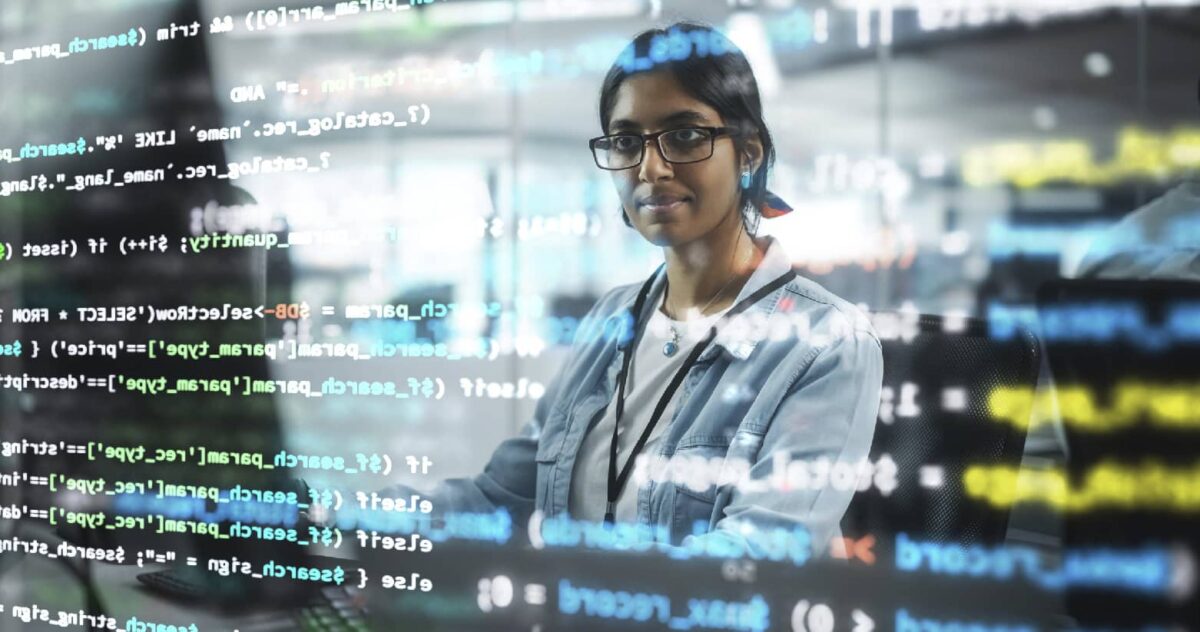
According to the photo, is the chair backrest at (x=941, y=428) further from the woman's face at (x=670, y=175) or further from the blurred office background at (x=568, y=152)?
the woman's face at (x=670, y=175)

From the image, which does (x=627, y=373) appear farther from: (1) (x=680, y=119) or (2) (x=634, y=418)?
(1) (x=680, y=119)

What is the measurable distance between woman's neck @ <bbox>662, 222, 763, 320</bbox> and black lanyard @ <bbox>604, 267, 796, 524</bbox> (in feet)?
0.05

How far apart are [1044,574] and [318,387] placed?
0.71 m

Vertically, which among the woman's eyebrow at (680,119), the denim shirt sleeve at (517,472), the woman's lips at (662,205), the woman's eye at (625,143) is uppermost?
the woman's eyebrow at (680,119)

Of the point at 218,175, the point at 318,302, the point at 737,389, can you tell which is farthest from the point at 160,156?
the point at 737,389

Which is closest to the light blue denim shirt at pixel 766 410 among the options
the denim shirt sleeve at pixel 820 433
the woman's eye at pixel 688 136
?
the denim shirt sleeve at pixel 820 433

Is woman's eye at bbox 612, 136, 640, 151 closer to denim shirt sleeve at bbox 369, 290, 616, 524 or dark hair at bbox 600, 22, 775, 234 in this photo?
dark hair at bbox 600, 22, 775, 234

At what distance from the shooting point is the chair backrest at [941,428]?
81 cm

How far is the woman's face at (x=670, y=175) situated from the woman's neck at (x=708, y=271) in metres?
0.01

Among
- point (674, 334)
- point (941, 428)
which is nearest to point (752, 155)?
point (674, 334)

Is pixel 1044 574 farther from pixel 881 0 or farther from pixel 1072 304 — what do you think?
pixel 881 0

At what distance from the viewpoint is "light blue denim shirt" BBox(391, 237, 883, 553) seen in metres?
0.85

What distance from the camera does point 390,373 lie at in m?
1.04

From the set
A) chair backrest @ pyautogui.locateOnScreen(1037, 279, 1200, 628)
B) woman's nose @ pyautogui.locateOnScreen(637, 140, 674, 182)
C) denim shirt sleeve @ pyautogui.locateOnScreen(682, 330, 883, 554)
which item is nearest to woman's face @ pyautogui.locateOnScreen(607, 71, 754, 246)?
woman's nose @ pyautogui.locateOnScreen(637, 140, 674, 182)
